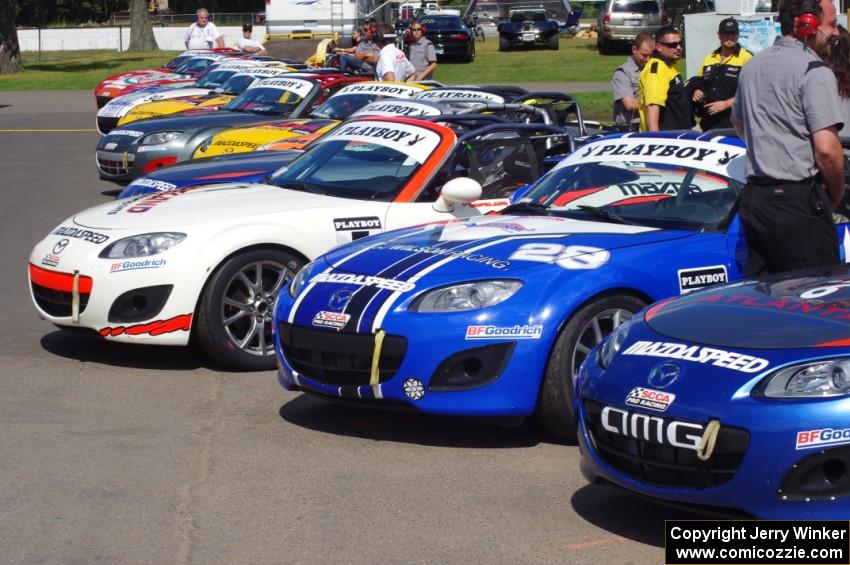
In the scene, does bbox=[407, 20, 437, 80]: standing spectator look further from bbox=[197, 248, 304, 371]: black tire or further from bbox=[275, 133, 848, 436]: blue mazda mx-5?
bbox=[275, 133, 848, 436]: blue mazda mx-5

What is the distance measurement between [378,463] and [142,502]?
1.03 m

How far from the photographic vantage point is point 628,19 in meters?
37.7

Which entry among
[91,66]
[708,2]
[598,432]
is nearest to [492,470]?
[598,432]

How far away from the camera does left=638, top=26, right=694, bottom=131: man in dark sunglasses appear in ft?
35.0

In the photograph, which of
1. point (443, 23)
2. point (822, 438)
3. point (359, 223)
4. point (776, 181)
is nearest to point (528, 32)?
point (443, 23)

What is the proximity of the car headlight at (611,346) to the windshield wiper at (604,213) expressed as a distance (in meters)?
1.57

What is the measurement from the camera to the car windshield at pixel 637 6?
3769cm

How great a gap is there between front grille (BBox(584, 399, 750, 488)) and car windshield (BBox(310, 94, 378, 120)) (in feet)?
30.1

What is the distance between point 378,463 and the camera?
5461mm

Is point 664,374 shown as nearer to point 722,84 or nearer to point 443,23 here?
point 722,84

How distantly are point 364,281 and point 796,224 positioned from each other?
194 centimetres

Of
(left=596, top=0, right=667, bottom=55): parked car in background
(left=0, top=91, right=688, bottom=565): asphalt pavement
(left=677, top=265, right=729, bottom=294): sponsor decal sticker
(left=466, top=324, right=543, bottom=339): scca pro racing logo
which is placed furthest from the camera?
(left=596, top=0, right=667, bottom=55): parked car in background

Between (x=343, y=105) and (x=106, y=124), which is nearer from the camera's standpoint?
(x=343, y=105)

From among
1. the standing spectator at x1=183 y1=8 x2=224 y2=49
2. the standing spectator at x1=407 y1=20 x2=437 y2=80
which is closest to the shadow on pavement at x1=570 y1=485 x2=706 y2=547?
the standing spectator at x1=407 y1=20 x2=437 y2=80
